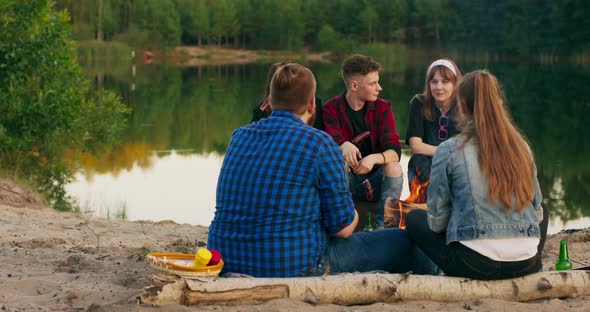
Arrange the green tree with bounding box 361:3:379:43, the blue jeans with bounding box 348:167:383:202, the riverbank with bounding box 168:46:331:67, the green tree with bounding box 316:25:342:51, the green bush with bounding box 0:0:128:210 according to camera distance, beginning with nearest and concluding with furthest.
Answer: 1. the blue jeans with bounding box 348:167:383:202
2. the green bush with bounding box 0:0:128:210
3. the riverbank with bounding box 168:46:331:67
4. the green tree with bounding box 316:25:342:51
5. the green tree with bounding box 361:3:379:43

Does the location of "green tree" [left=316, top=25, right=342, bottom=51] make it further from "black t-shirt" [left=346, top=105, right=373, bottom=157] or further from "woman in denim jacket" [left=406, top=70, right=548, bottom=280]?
"woman in denim jacket" [left=406, top=70, right=548, bottom=280]

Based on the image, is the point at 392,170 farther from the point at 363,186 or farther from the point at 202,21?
the point at 202,21

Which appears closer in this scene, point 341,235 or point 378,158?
point 341,235

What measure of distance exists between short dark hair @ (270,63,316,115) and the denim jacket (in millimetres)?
726

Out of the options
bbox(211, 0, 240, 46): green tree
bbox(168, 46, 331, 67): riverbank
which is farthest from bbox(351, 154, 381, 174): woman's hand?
bbox(211, 0, 240, 46): green tree

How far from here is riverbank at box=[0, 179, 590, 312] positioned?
13.5 feet

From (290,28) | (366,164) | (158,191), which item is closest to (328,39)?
(290,28)

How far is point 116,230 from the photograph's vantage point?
23.8ft

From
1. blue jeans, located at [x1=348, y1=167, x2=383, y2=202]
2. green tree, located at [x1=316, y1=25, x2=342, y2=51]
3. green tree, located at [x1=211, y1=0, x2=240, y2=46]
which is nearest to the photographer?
blue jeans, located at [x1=348, y1=167, x2=383, y2=202]

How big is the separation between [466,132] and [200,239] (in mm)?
3489

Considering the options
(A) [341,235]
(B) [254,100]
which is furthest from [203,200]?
(B) [254,100]

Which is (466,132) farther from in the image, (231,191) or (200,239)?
(200,239)

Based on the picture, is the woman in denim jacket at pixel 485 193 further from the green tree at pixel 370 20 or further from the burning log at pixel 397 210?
the green tree at pixel 370 20

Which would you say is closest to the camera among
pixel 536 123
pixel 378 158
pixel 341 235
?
pixel 341 235
